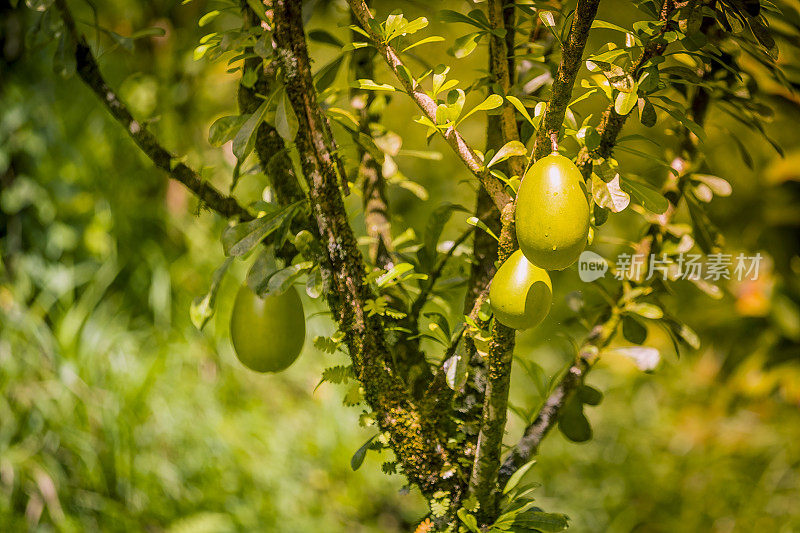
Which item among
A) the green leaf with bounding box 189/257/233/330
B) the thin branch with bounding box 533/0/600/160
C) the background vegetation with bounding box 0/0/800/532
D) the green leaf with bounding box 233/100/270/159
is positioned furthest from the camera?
the background vegetation with bounding box 0/0/800/532

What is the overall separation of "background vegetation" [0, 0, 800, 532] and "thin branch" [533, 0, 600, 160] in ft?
2.85

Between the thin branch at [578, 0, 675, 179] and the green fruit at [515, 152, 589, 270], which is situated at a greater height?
the thin branch at [578, 0, 675, 179]

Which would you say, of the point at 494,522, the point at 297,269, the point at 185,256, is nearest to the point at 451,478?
the point at 494,522

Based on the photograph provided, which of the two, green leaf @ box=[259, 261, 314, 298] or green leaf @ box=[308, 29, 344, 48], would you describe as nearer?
green leaf @ box=[259, 261, 314, 298]

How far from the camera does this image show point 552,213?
355mm

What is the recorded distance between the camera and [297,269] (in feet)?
1.63

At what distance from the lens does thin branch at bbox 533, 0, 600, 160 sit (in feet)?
1.12

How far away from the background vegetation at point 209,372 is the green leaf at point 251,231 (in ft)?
2.46

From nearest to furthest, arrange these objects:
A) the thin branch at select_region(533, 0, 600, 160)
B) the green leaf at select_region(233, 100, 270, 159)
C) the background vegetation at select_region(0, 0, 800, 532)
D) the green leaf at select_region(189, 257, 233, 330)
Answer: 1. the thin branch at select_region(533, 0, 600, 160)
2. the green leaf at select_region(233, 100, 270, 159)
3. the green leaf at select_region(189, 257, 233, 330)
4. the background vegetation at select_region(0, 0, 800, 532)

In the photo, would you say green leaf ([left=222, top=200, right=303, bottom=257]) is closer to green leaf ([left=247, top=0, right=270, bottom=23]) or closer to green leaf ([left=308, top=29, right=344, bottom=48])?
green leaf ([left=247, top=0, right=270, bottom=23])

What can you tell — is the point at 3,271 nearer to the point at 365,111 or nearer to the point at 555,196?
the point at 365,111

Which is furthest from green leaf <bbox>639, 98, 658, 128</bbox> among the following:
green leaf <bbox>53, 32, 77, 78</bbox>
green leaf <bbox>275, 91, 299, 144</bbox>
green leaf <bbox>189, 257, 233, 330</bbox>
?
green leaf <bbox>53, 32, 77, 78</bbox>

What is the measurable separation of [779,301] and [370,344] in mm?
1537

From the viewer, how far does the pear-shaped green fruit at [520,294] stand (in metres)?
0.38
